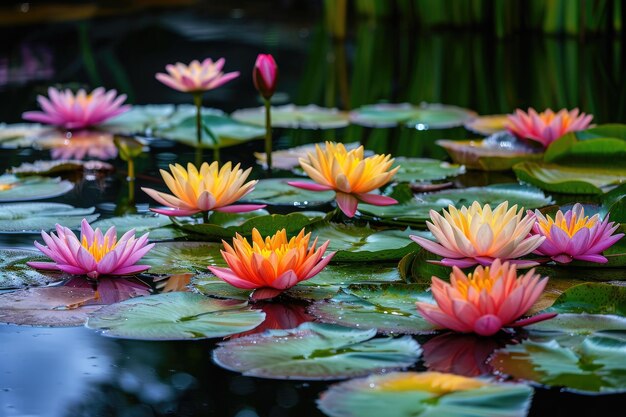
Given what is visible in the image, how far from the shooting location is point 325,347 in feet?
4.66

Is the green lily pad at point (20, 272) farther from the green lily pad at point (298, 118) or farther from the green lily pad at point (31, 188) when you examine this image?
the green lily pad at point (298, 118)

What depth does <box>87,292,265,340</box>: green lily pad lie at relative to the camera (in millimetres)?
1515

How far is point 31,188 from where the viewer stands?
2412mm

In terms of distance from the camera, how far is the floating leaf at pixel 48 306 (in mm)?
1572

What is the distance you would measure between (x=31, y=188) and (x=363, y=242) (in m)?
0.93

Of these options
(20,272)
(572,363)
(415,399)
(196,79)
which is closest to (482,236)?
(572,363)

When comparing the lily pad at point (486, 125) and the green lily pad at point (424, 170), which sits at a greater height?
the lily pad at point (486, 125)

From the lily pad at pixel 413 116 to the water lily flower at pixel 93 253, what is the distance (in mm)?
1724

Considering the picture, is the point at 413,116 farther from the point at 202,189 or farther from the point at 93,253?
the point at 93,253

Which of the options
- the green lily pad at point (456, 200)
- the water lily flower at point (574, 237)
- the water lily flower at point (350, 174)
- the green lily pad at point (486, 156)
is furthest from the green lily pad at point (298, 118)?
the water lily flower at point (574, 237)

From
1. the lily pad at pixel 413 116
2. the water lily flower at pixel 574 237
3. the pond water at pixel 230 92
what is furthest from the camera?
the lily pad at pixel 413 116

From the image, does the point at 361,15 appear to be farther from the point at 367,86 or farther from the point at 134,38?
the point at 367,86

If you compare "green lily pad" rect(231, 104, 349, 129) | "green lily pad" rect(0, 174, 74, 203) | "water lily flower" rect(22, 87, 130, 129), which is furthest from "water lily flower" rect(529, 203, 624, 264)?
"water lily flower" rect(22, 87, 130, 129)

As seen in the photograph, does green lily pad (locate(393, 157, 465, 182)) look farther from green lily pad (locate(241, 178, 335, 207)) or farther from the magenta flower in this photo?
the magenta flower
